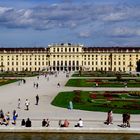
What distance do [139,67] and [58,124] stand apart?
104198 mm

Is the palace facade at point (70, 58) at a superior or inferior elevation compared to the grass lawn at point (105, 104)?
superior

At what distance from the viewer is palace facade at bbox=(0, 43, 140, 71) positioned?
468 feet

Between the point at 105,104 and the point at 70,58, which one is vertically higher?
the point at 70,58

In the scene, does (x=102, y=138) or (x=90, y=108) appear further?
(x=90, y=108)

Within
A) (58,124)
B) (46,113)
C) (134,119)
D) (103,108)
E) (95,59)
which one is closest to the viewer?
(58,124)

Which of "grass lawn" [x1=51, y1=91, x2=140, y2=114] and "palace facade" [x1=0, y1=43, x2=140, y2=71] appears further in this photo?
"palace facade" [x1=0, y1=43, x2=140, y2=71]

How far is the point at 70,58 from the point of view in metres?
143

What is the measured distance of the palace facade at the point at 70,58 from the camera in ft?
468

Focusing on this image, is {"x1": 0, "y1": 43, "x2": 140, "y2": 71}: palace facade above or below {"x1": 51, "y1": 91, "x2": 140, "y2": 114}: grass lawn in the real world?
above

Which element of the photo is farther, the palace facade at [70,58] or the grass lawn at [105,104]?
the palace facade at [70,58]

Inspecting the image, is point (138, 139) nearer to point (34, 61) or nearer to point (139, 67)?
point (139, 67)

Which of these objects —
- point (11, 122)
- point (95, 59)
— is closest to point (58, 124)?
point (11, 122)

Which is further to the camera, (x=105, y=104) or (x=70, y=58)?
(x=70, y=58)

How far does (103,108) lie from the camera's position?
3034cm
